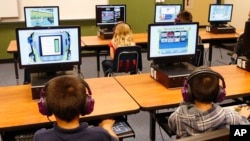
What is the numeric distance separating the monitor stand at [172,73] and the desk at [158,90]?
4 cm

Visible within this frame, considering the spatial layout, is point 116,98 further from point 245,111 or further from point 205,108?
point 245,111

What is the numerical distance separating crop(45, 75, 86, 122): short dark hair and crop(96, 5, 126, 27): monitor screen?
336 centimetres

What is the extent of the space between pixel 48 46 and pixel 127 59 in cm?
148

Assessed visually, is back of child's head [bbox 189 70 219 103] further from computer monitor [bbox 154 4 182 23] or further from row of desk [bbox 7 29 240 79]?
computer monitor [bbox 154 4 182 23]

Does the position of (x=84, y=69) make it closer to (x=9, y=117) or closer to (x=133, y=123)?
(x=133, y=123)

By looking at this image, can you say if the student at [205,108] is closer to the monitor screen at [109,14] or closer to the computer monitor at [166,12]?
the monitor screen at [109,14]

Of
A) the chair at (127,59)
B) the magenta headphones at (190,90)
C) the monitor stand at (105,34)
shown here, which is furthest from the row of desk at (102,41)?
the magenta headphones at (190,90)

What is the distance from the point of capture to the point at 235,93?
2.28m

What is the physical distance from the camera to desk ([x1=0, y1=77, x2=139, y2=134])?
1842 mm

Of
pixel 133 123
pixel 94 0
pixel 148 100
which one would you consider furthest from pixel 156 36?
pixel 94 0

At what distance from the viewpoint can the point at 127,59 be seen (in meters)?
3.62

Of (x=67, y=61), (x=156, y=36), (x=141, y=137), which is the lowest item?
(x=141, y=137)

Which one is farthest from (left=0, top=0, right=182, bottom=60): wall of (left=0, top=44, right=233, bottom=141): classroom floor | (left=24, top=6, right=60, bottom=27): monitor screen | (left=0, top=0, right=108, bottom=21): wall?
(left=24, top=6, right=60, bottom=27): monitor screen

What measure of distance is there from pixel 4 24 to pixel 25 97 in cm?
399
